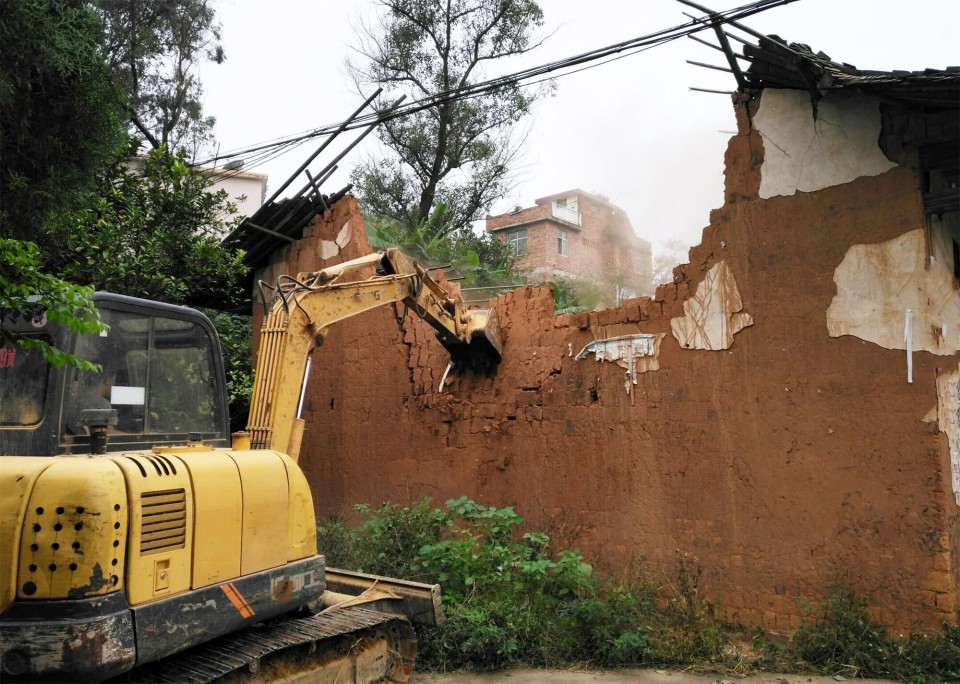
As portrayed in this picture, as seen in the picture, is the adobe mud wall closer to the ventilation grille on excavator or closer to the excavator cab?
the excavator cab

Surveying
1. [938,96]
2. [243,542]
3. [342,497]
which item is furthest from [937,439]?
[342,497]

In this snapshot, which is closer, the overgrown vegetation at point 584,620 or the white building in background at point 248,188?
the overgrown vegetation at point 584,620

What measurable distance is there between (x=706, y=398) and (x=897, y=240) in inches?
82.7

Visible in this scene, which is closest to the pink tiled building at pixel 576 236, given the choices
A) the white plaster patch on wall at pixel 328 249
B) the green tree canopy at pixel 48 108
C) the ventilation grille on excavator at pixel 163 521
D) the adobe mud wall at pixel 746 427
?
the white plaster patch on wall at pixel 328 249

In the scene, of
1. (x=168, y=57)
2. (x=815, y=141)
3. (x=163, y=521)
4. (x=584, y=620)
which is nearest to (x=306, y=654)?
(x=163, y=521)

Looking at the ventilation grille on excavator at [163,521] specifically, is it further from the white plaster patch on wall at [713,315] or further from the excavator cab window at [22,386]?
the white plaster patch on wall at [713,315]

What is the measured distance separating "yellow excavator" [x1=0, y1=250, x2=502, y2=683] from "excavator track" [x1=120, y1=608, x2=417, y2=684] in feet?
0.04

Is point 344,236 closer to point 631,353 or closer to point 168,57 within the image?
point 631,353

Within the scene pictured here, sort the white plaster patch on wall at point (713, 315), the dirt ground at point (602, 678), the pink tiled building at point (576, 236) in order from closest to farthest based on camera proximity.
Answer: the dirt ground at point (602, 678) < the white plaster patch on wall at point (713, 315) < the pink tiled building at point (576, 236)

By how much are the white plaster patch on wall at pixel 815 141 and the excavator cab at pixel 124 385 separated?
5142mm

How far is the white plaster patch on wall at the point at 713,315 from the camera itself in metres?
7.01

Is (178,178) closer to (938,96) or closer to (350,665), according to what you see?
(350,665)

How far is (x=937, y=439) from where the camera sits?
5844 millimetres

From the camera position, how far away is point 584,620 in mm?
6500
